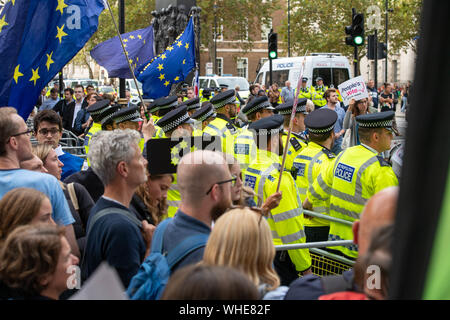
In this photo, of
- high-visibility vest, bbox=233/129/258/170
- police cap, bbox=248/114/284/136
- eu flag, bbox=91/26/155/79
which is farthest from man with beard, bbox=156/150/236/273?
eu flag, bbox=91/26/155/79

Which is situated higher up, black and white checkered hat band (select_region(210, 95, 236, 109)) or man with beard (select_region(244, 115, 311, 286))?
black and white checkered hat band (select_region(210, 95, 236, 109))

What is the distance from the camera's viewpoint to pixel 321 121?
5836 mm

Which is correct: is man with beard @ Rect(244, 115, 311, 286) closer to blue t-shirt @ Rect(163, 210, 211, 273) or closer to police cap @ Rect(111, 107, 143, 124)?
blue t-shirt @ Rect(163, 210, 211, 273)

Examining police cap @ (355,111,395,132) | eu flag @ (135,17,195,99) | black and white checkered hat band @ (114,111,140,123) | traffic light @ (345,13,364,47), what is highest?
traffic light @ (345,13,364,47)

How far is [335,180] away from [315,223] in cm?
65

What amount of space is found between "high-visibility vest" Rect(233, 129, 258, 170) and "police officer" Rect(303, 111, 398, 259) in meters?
0.65

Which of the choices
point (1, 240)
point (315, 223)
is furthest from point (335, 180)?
point (1, 240)

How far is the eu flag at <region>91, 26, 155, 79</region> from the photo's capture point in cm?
950

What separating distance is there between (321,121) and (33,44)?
3055mm

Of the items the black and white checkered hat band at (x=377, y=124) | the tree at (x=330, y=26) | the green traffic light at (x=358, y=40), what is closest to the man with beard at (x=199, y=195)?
the black and white checkered hat band at (x=377, y=124)

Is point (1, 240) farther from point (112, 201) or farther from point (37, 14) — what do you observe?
point (37, 14)

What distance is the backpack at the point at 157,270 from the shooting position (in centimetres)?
240

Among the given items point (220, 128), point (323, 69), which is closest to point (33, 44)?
point (220, 128)

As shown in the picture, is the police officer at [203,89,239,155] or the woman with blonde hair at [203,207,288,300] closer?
the woman with blonde hair at [203,207,288,300]
